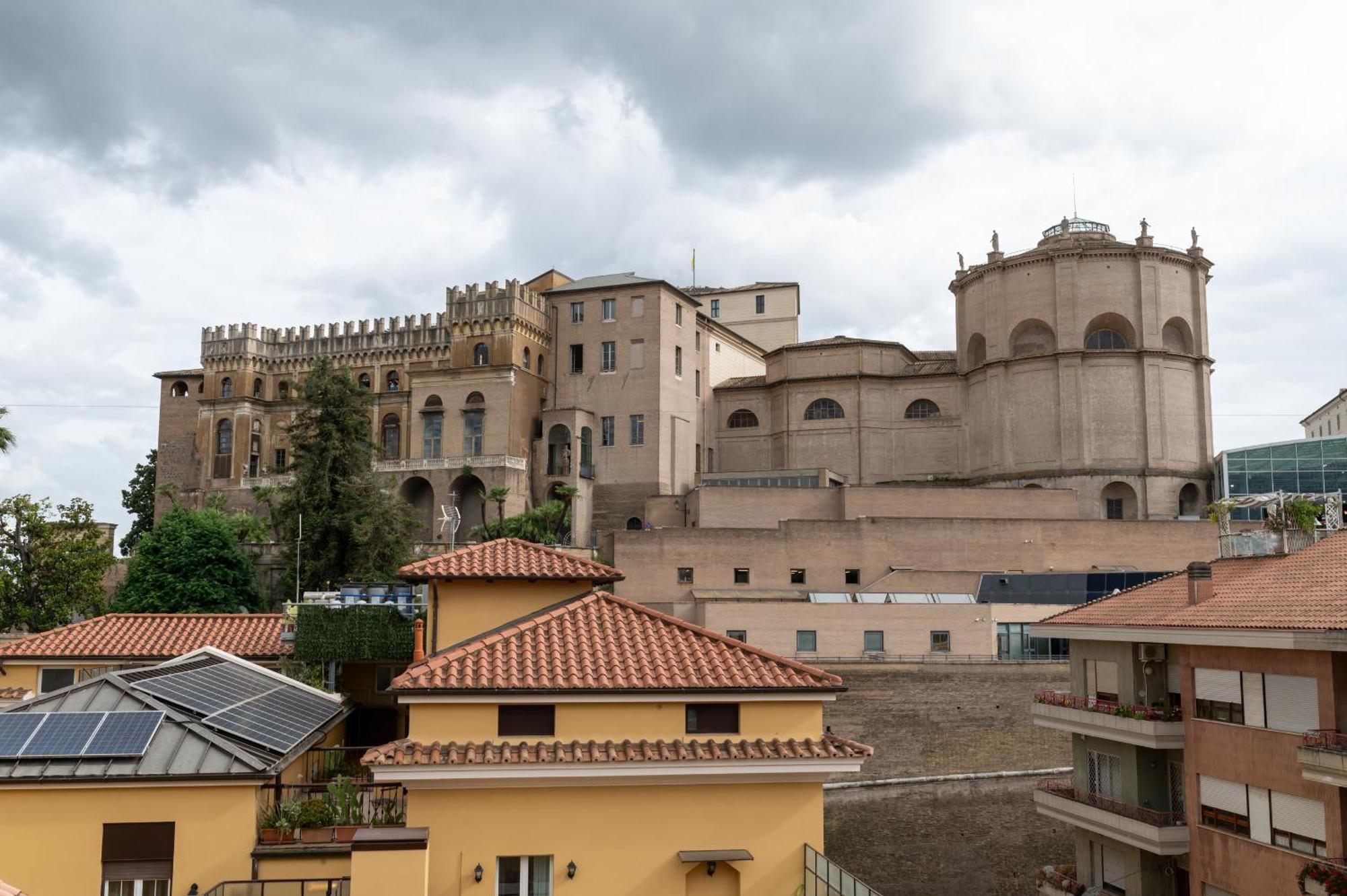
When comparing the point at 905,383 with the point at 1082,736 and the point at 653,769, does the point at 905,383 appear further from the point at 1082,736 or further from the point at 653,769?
the point at 653,769

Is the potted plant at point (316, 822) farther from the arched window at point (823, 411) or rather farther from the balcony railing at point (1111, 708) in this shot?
the arched window at point (823, 411)

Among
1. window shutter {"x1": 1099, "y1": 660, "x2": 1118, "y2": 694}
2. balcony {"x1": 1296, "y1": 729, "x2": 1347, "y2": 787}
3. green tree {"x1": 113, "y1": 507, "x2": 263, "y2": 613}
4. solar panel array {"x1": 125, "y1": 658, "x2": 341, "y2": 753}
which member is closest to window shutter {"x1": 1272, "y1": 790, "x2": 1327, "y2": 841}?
balcony {"x1": 1296, "y1": 729, "x2": 1347, "y2": 787}

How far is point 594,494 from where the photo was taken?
63.1 meters

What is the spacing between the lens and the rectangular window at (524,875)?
45.7ft

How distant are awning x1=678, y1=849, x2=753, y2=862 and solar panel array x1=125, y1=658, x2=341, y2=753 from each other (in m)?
5.81

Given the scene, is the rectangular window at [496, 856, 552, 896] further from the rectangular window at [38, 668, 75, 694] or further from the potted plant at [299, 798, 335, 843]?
the rectangular window at [38, 668, 75, 694]

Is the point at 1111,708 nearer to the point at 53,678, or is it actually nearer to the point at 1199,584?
the point at 1199,584

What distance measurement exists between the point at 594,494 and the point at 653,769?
4907cm

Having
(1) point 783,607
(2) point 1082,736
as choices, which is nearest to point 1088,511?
(1) point 783,607

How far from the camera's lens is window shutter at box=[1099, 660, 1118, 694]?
2398cm

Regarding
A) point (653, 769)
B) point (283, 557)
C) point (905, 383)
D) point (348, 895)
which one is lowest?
point (348, 895)

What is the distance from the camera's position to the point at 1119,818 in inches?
878

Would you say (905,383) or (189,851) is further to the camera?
(905,383)

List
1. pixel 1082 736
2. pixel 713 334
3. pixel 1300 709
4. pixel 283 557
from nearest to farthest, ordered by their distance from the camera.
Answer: pixel 1300 709 < pixel 1082 736 < pixel 283 557 < pixel 713 334
